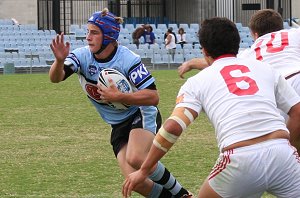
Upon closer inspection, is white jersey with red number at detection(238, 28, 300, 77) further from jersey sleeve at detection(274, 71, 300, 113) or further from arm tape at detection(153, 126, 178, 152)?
arm tape at detection(153, 126, 178, 152)

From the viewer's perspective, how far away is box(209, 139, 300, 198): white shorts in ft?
17.3

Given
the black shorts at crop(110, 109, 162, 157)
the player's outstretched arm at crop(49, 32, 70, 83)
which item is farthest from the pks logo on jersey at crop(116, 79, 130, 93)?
the player's outstretched arm at crop(49, 32, 70, 83)

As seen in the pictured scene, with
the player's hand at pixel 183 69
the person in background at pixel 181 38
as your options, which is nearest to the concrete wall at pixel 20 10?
the person in background at pixel 181 38

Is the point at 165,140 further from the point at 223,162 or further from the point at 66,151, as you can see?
the point at 66,151

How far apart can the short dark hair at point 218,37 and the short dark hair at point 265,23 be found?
6.27 feet

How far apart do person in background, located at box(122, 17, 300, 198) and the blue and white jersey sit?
243 centimetres

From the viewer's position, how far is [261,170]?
5262 millimetres

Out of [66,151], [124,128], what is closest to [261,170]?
[124,128]

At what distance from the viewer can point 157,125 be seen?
8422 mm

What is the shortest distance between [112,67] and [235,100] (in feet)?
9.23

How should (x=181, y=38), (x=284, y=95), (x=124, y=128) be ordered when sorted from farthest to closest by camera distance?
(x=181, y=38)
(x=124, y=128)
(x=284, y=95)

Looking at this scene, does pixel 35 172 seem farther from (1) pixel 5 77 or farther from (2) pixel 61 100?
(1) pixel 5 77

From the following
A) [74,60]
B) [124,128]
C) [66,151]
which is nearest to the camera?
[74,60]

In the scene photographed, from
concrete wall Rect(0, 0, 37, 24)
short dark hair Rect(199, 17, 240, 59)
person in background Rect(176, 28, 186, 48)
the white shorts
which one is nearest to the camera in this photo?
the white shorts
